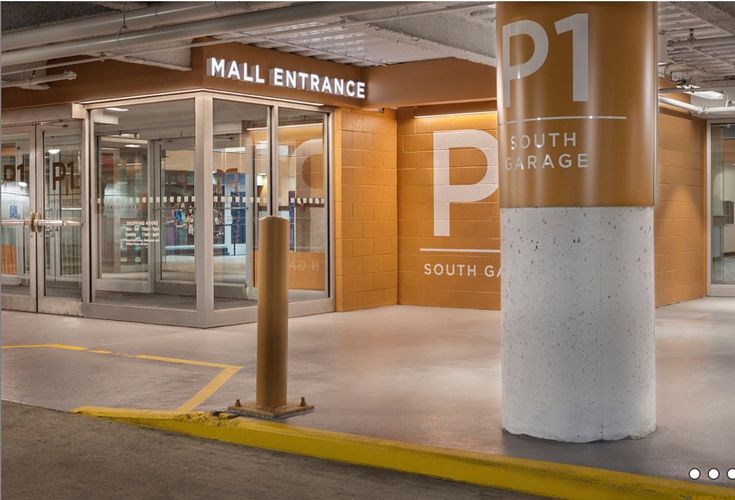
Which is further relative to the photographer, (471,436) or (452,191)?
(452,191)

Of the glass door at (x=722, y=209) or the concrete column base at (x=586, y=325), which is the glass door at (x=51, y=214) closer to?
the concrete column base at (x=586, y=325)

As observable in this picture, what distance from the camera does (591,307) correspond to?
5.51 meters

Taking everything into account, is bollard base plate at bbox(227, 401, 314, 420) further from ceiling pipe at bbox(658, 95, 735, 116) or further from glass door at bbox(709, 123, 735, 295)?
glass door at bbox(709, 123, 735, 295)

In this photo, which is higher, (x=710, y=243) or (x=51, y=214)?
(x=51, y=214)

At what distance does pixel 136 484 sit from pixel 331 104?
8.60 meters

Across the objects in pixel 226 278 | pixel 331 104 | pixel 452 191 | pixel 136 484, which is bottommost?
pixel 136 484

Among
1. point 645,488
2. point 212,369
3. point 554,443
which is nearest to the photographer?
point 645,488

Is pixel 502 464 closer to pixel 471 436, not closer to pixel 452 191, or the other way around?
pixel 471 436

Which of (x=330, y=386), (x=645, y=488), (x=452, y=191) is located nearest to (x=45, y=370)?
(x=330, y=386)

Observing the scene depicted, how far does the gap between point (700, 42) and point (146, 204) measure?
769 cm

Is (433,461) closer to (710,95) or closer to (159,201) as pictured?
(159,201)

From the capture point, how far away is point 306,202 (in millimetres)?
13070

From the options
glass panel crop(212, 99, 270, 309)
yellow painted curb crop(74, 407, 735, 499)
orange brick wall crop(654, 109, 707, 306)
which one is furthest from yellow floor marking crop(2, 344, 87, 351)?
orange brick wall crop(654, 109, 707, 306)

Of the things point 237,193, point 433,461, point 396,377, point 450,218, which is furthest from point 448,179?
point 433,461
